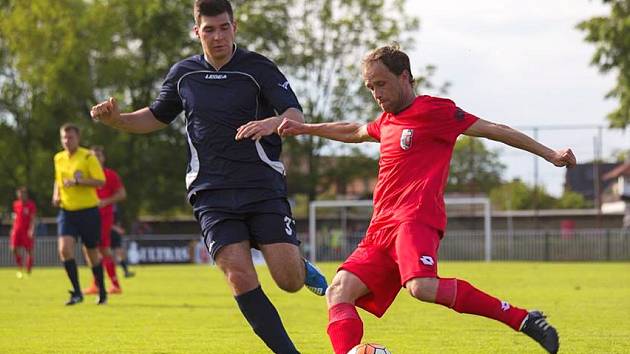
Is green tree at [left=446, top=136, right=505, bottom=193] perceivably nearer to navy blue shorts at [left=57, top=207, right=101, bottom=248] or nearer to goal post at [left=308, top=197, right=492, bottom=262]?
goal post at [left=308, top=197, right=492, bottom=262]

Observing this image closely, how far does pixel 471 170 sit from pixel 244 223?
144 ft

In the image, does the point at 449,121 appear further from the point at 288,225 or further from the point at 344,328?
the point at 344,328

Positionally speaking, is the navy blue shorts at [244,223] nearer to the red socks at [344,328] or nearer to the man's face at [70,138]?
the red socks at [344,328]

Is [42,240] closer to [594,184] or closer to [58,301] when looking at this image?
[594,184]

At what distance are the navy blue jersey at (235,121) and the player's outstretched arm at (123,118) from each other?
414 millimetres

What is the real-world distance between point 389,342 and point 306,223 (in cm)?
4262

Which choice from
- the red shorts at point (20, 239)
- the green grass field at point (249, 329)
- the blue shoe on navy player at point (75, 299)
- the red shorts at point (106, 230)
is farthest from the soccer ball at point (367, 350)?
the red shorts at point (20, 239)

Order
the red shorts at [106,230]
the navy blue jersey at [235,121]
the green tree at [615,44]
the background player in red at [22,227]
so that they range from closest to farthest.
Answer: the navy blue jersey at [235,121] → the red shorts at [106,230] → the background player in red at [22,227] → the green tree at [615,44]

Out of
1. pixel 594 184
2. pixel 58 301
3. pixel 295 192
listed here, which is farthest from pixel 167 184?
pixel 58 301

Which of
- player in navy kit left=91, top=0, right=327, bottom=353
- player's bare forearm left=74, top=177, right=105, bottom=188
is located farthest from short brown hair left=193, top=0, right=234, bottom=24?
player's bare forearm left=74, top=177, right=105, bottom=188

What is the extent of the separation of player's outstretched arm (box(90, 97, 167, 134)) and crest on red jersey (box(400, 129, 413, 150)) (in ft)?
5.53

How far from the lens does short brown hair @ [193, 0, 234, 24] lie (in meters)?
7.38

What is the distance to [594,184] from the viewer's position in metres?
50.8

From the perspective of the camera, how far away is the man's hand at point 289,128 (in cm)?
701
